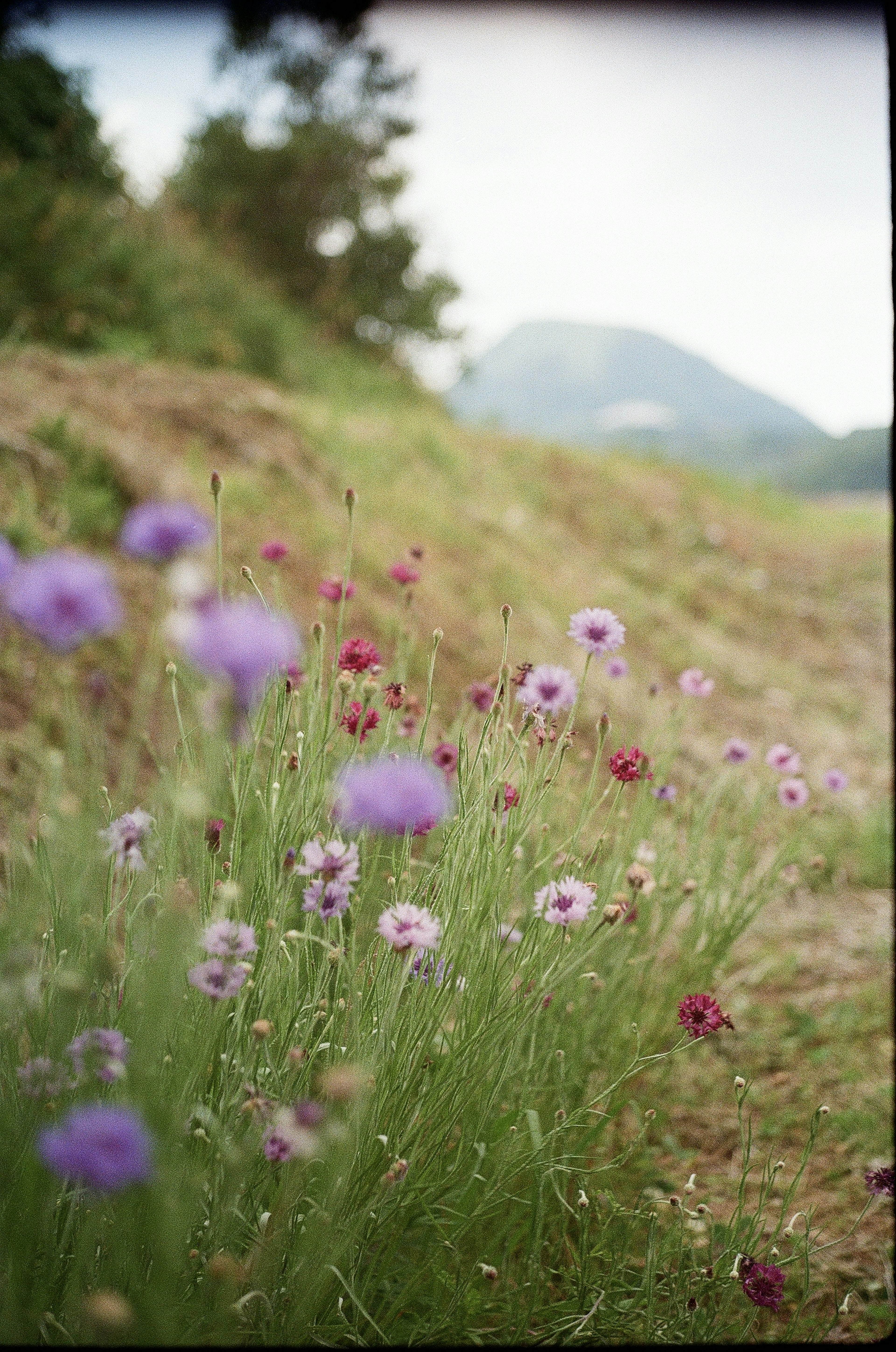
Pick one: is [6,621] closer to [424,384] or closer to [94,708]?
[94,708]

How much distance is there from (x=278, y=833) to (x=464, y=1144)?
45 centimetres

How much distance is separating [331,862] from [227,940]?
17cm

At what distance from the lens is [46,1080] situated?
758 millimetres

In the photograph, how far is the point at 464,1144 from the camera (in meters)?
1.06

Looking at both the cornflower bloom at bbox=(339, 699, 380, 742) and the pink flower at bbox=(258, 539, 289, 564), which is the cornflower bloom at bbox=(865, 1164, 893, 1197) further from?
the pink flower at bbox=(258, 539, 289, 564)

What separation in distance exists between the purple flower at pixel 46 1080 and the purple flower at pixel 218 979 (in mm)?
135

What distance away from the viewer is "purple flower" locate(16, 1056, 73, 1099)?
76 cm

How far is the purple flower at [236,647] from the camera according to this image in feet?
1.66

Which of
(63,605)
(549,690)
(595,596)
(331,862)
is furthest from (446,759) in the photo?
(595,596)

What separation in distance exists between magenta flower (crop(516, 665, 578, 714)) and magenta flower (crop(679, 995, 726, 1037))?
412mm

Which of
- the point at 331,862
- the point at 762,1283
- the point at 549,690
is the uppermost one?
the point at 549,690

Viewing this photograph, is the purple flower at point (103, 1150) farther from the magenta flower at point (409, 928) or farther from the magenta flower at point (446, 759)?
the magenta flower at point (446, 759)

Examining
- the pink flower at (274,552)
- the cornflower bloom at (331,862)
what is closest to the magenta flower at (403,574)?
the pink flower at (274,552)

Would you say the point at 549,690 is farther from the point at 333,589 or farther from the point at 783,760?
the point at 783,760
